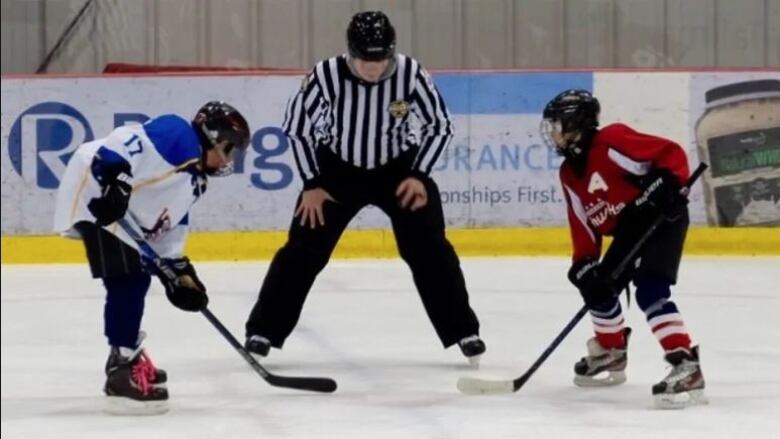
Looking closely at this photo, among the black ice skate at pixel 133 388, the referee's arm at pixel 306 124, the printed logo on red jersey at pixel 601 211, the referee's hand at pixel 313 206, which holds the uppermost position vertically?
the referee's arm at pixel 306 124

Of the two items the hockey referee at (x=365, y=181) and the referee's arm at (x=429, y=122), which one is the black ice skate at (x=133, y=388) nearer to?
the hockey referee at (x=365, y=181)

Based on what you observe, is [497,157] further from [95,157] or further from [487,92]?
[95,157]

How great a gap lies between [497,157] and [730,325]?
75.5 inches

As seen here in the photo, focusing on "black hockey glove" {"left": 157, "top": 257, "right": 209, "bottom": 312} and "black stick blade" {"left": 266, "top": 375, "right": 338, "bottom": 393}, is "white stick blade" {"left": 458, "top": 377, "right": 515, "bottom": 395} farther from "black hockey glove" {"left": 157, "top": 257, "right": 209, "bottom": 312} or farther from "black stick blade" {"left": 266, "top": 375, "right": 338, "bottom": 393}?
"black hockey glove" {"left": 157, "top": 257, "right": 209, "bottom": 312}

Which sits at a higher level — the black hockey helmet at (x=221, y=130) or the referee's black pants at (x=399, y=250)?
the black hockey helmet at (x=221, y=130)

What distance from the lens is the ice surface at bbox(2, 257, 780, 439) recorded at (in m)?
2.65

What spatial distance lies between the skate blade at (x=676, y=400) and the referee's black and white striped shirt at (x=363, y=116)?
0.87 m

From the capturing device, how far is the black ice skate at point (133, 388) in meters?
2.75

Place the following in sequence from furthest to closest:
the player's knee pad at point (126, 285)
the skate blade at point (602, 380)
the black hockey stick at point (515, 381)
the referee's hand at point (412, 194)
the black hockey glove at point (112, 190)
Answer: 1. the referee's hand at point (412, 194)
2. the skate blade at point (602, 380)
3. the black hockey stick at point (515, 381)
4. the player's knee pad at point (126, 285)
5. the black hockey glove at point (112, 190)

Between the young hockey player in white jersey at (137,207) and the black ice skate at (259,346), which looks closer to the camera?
the young hockey player in white jersey at (137,207)

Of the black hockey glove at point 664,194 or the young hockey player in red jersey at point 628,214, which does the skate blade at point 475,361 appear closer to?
the young hockey player in red jersey at point 628,214

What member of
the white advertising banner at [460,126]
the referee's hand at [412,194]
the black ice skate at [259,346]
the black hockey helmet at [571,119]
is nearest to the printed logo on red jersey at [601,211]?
the black hockey helmet at [571,119]

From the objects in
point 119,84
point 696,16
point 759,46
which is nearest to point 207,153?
point 759,46

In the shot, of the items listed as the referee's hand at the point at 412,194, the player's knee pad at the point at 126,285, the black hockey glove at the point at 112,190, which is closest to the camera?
the black hockey glove at the point at 112,190
